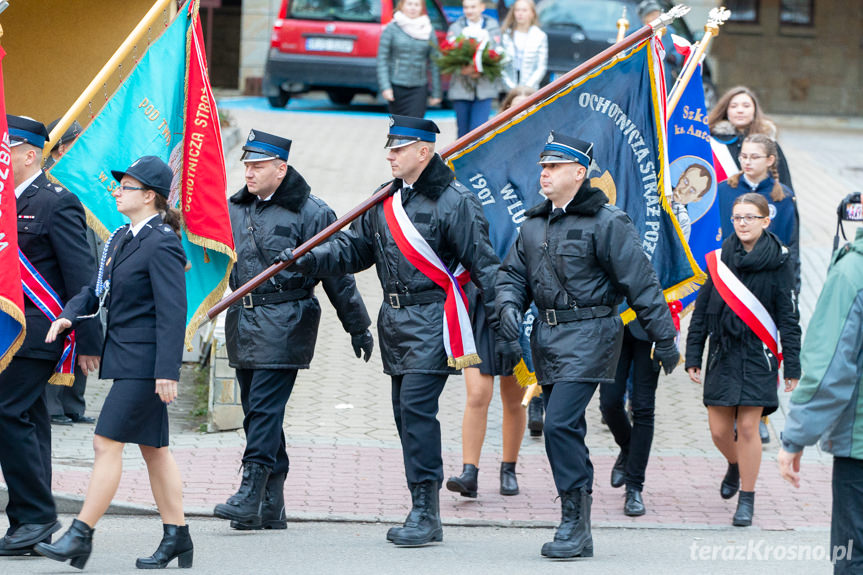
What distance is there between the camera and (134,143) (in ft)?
23.7

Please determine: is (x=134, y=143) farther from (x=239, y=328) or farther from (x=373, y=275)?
(x=373, y=275)

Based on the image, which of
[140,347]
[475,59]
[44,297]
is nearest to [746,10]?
[475,59]

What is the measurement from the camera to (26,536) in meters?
6.12

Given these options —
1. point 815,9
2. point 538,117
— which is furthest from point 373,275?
point 815,9

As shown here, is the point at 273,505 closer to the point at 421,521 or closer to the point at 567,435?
the point at 421,521

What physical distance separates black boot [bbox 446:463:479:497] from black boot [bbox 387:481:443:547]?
80cm

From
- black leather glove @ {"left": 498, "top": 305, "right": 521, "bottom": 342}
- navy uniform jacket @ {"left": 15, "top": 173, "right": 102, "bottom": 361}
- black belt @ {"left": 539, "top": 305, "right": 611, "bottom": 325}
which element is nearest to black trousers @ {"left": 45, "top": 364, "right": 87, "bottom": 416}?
navy uniform jacket @ {"left": 15, "top": 173, "right": 102, "bottom": 361}

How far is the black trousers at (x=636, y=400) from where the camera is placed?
7414 millimetres

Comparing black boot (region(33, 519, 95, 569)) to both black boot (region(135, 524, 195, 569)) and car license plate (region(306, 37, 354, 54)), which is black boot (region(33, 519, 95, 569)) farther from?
car license plate (region(306, 37, 354, 54))

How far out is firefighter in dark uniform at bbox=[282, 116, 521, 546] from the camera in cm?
662

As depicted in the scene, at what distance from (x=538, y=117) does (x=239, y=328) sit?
79.6 inches

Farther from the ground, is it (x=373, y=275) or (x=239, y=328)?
(x=239, y=328)

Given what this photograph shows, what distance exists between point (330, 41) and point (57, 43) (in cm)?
1066

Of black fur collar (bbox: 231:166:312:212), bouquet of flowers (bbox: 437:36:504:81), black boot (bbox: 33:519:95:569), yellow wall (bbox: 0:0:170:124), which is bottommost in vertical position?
black boot (bbox: 33:519:95:569)
